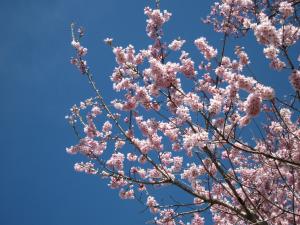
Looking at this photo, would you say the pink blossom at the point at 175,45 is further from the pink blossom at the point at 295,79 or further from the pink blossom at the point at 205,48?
the pink blossom at the point at 295,79

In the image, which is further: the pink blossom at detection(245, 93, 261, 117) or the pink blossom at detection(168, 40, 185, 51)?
the pink blossom at detection(168, 40, 185, 51)

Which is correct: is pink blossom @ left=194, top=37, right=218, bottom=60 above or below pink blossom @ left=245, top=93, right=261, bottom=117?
above

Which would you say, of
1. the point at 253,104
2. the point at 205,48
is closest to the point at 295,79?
the point at 253,104

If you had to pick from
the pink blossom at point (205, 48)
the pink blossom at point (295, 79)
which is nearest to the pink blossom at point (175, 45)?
the pink blossom at point (205, 48)

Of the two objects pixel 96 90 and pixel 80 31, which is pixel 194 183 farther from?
pixel 80 31

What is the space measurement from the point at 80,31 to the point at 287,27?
17.2 ft

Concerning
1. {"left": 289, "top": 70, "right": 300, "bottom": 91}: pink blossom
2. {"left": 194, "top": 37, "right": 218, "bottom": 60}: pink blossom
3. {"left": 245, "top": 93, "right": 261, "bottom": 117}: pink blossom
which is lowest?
{"left": 245, "top": 93, "right": 261, "bottom": 117}: pink blossom

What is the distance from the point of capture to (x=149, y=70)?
17.8ft

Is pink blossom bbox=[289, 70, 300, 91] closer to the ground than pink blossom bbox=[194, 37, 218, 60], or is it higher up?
closer to the ground

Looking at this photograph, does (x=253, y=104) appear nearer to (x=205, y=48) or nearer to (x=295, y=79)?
(x=295, y=79)

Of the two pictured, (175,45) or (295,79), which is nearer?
(295,79)

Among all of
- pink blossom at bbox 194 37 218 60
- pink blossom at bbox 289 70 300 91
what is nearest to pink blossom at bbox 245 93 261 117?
pink blossom at bbox 289 70 300 91

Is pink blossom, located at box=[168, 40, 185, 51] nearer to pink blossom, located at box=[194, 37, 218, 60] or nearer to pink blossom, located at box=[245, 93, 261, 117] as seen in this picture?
pink blossom, located at box=[194, 37, 218, 60]

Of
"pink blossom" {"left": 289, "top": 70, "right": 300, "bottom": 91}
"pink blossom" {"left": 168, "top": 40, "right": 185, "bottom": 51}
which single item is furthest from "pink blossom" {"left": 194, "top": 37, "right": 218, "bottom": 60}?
"pink blossom" {"left": 289, "top": 70, "right": 300, "bottom": 91}
